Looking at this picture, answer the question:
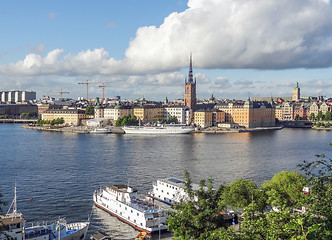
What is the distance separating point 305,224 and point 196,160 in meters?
24.7

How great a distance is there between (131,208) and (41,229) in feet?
12.4

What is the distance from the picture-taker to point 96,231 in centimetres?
1532

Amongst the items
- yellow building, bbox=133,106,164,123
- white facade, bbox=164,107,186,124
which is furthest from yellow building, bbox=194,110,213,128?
yellow building, bbox=133,106,164,123

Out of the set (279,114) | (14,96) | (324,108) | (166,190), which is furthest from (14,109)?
(166,190)

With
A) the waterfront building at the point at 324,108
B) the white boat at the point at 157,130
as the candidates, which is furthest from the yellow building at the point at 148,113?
the waterfront building at the point at 324,108

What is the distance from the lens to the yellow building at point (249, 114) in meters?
75.8

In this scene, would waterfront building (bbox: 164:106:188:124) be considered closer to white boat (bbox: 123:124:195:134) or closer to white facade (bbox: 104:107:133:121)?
white facade (bbox: 104:107:133:121)

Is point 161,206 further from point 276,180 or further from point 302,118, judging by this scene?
point 302,118

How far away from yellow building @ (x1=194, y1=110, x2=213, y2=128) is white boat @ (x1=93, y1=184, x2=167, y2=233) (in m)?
56.7

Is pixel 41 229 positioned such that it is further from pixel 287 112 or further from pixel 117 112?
pixel 287 112

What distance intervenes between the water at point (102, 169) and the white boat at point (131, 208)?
13.3 inches

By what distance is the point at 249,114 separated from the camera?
7538cm

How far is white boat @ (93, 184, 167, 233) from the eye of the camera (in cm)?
1553

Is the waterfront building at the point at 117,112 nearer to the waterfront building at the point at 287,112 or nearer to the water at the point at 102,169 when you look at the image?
the water at the point at 102,169
